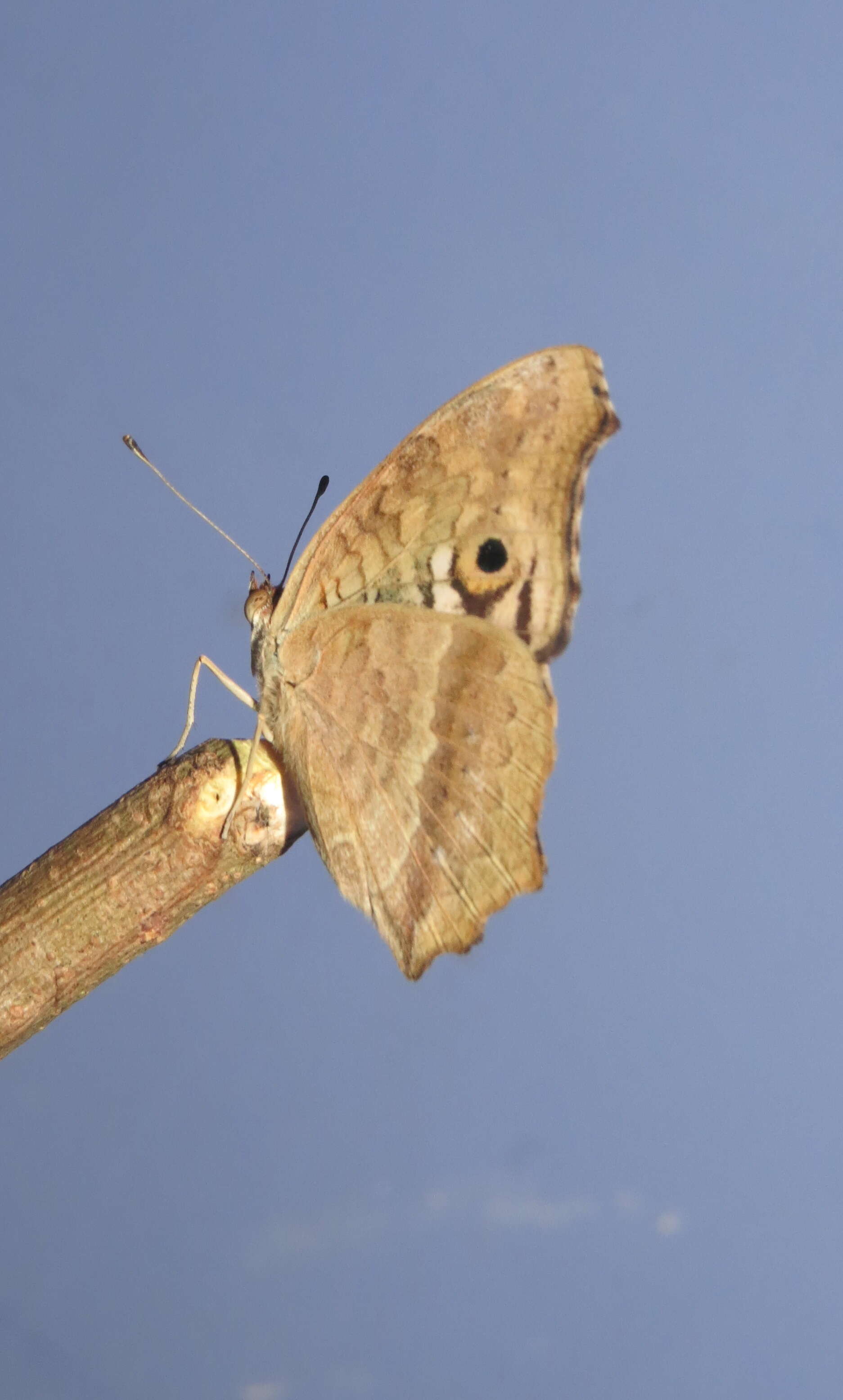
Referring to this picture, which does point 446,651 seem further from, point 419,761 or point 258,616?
point 258,616

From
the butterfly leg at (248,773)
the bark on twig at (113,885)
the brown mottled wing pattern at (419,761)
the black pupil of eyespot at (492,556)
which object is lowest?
the bark on twig at (113,885)

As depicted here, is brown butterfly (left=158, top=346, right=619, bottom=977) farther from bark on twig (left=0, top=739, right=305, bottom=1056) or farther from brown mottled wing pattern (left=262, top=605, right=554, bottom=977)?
bark on twig (left=0, top=739, right=305, bottom=1056)

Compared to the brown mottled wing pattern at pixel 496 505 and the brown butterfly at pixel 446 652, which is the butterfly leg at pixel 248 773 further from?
the brown mottled wing pattern at pixel 496 505

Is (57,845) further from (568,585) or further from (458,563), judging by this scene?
(568,585)

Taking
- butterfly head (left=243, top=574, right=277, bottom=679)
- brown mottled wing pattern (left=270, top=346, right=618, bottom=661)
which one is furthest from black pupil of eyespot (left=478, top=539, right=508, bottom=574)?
butterfly head (left=243, top=574, right=277, bottom=679)

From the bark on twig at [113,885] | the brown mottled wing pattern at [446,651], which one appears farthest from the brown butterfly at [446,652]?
the bark on twig at [113,885]

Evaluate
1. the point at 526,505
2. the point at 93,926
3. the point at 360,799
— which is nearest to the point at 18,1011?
the point at 93,926

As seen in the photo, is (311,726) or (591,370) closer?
(591,370)
